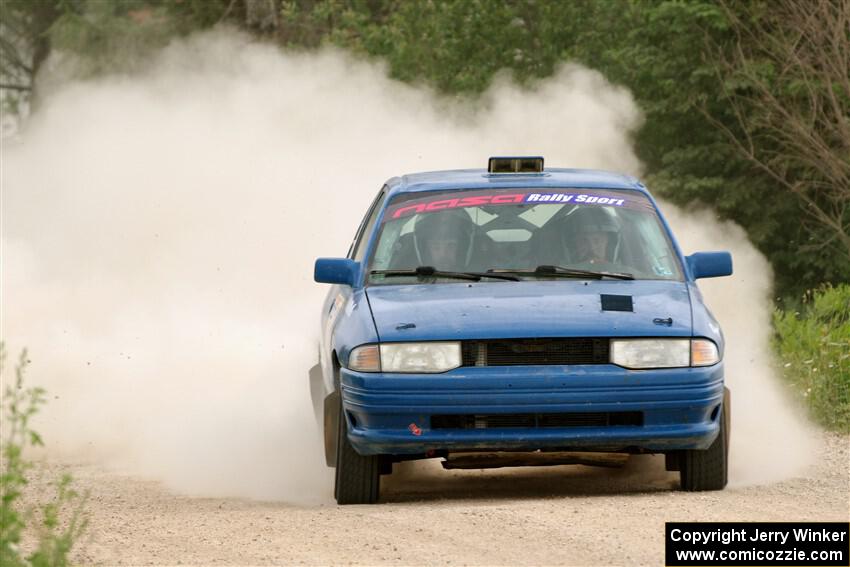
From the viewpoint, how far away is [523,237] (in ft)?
29.8

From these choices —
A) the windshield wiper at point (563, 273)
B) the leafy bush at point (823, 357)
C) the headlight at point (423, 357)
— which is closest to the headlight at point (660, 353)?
the headlight at point (423, 357)

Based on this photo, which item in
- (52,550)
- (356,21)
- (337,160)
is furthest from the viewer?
(356,21)

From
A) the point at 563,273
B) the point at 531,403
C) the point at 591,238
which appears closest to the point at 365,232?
the point at 591,238

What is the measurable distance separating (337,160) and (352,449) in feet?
42.3

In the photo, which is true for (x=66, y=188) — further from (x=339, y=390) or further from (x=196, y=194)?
(x=339, y=390)

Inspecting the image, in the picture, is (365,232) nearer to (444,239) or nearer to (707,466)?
(444,239)

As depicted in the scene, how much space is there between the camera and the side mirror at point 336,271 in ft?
29.3

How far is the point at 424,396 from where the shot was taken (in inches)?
308

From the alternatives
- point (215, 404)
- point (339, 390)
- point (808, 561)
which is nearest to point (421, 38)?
point (215, 404)

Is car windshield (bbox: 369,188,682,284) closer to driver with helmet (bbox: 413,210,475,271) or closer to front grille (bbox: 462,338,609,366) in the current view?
driver with helmet (bbox: 413,210,475,271)

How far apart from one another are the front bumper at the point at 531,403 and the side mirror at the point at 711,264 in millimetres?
1140

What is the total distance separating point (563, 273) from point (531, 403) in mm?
1107

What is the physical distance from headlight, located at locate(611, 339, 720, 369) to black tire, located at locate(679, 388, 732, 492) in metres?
0.42

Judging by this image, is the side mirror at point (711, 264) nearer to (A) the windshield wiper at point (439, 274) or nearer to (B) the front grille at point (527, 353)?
(A) the windshield wiper at point (439, 274)
